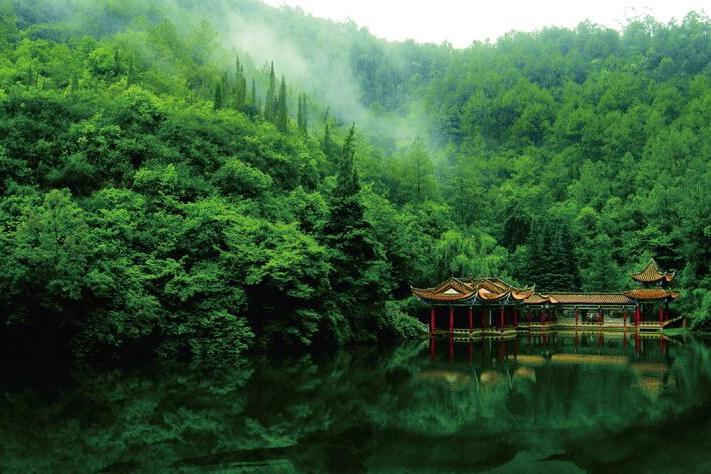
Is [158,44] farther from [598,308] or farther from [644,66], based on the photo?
[644,66]

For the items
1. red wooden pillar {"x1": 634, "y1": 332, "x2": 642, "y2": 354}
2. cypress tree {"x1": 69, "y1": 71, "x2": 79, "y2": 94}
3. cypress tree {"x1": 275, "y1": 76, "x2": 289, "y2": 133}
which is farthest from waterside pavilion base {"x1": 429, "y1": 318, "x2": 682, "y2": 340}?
cypress tree {"x1": 69, "y1": 71, "x2": 79, "y2": 94}

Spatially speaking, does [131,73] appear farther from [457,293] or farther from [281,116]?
[457,293]

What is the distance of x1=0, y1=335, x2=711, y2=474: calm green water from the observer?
862 centimetres

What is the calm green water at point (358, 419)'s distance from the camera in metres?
8.62

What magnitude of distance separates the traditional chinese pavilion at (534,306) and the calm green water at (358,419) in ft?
40.9

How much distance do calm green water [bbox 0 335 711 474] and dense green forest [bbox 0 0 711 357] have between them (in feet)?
11.8

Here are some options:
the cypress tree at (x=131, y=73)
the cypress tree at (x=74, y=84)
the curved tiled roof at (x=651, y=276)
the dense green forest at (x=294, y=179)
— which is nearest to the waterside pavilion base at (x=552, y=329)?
the dense green forest at (x=294, y=179)

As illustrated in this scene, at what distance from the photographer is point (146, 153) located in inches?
1139

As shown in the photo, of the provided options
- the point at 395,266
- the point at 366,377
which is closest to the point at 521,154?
the point at 395,266

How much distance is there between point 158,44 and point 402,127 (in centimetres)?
4172

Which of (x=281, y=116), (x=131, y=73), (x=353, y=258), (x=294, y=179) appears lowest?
(x=353, y=258)

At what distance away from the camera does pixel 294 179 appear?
116 feet

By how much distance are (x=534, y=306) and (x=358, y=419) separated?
26.8 meters

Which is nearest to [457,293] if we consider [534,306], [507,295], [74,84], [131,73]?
[507,295]
